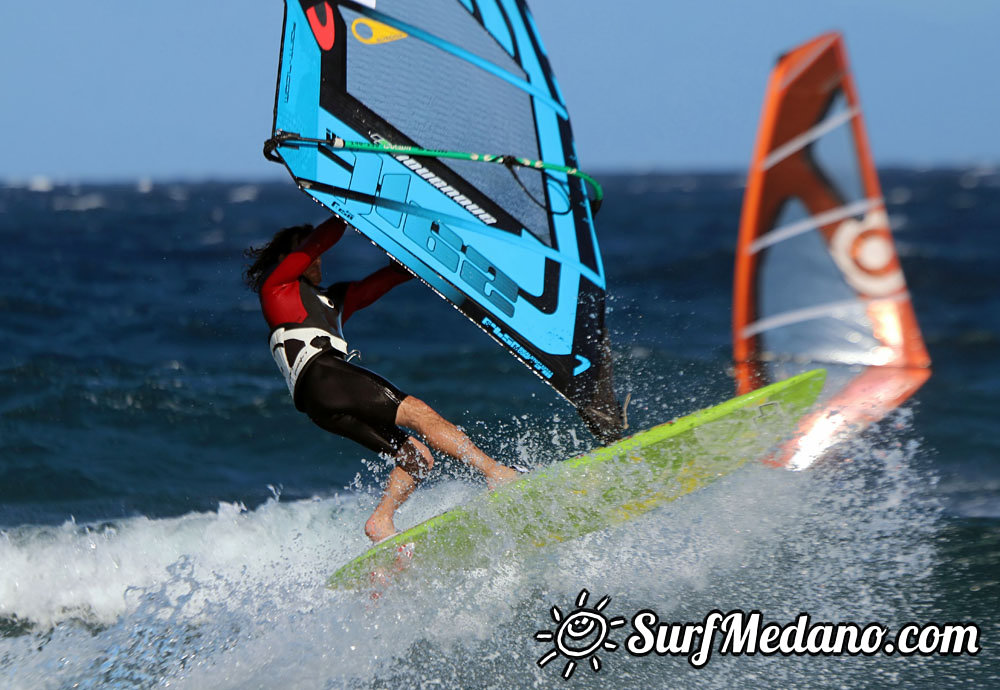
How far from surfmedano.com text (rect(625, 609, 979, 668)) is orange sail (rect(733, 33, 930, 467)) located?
0.83 meters

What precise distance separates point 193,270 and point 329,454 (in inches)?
378

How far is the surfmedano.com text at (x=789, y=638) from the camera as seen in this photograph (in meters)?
3.44

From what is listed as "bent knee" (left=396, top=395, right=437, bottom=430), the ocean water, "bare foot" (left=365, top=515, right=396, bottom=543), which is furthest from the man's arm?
the ocean water

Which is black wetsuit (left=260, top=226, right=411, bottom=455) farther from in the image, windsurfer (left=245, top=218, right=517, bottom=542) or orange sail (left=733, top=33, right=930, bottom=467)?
orange sail (left=733, top=33, right=930, bottom=467)

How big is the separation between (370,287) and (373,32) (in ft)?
3.28

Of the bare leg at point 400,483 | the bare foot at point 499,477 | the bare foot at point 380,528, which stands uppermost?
the bare foot at point 499,477

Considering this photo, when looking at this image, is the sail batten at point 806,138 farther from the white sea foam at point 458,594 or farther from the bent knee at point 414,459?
the bent knee at point 414,459

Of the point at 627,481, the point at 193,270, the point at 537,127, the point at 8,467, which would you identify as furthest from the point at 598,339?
the point at 193,270

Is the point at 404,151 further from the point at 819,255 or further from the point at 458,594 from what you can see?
the point at 819,255

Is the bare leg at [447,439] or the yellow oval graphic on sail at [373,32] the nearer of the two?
the bare leg at [447,439]

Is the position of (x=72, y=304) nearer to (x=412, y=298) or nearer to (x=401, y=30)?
(x=412, y=298)

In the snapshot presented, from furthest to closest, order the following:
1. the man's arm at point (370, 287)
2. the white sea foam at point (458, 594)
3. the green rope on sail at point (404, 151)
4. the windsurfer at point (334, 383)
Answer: the man's arm at point (370, 287)
the windsurfer at point (334, 383)
the green rope on sail at point (404, 151)
the white sea foam at point (458, 594)

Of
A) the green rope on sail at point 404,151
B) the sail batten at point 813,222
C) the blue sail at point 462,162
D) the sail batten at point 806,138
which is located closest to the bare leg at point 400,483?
the blue sail at point 462,162

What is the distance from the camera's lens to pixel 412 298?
38.1ft
